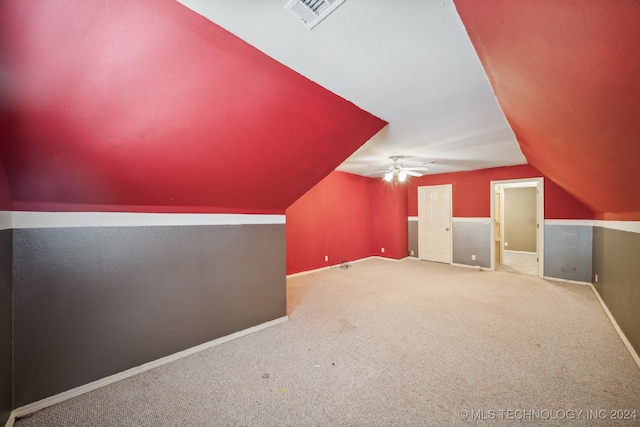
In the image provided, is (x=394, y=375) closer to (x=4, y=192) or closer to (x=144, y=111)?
(x=144, y=111)

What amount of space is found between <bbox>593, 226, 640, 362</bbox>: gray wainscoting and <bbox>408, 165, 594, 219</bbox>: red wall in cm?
102

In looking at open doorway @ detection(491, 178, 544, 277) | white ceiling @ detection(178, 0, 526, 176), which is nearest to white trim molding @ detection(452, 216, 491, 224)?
open doorway @ detection(491, 178, 544, 277)

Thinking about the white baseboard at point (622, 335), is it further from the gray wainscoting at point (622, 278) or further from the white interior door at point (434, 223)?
the white interior door at point (434, 223)

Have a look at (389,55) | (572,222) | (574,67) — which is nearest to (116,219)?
(389,55)

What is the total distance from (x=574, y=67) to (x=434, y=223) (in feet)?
18.8

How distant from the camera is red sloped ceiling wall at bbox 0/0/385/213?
107 cm

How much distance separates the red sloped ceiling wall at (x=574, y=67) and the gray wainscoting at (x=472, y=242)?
3.96 m

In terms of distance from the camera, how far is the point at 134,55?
46.6 inches

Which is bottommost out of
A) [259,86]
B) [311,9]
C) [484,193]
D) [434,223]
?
[434,223]

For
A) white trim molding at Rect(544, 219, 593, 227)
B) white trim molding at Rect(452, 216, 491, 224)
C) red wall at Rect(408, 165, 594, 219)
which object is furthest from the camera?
white trim molding at Rect(452, 216, 491, 224)

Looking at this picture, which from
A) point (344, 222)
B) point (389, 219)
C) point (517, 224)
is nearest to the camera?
point (344, 222)

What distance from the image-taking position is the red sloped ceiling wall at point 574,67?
77 centimetres

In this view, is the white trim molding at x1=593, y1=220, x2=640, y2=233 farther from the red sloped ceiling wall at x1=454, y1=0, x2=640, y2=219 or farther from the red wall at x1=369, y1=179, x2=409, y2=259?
the red wall at x1=369, y1=179, x2=409, y2=259

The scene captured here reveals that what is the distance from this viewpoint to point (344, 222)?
6.03 m
